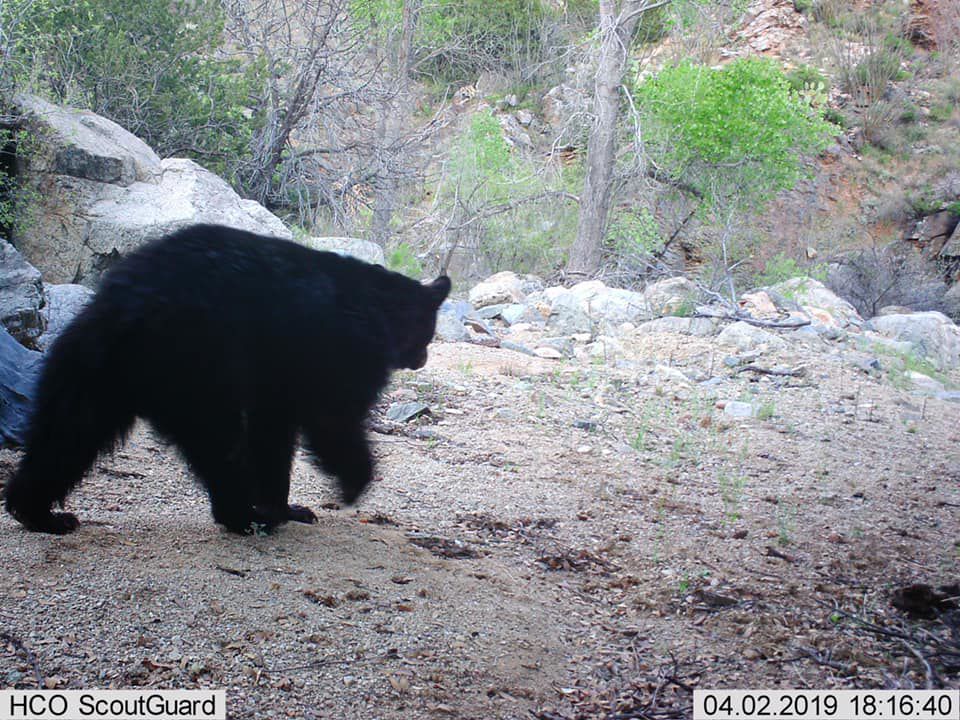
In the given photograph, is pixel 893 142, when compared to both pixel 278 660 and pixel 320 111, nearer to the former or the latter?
pixel 320 111

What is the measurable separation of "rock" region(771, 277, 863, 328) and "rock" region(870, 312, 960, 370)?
1.29ft

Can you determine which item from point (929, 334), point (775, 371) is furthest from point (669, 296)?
point (929, 334)

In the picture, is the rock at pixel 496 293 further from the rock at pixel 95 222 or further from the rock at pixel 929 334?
the rock at pixel 929 334

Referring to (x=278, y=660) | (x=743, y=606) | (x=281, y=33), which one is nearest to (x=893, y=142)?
(x=281, y=33)

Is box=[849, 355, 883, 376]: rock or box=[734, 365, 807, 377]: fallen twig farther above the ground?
box=[849, 355, 883, 376]: rock

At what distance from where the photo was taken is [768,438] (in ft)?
18.4

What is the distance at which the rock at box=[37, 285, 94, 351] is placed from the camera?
16.4 feet

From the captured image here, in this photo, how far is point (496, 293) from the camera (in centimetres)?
1021

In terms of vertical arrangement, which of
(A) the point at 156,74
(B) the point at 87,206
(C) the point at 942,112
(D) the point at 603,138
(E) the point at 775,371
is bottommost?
(E) the point at 775,371

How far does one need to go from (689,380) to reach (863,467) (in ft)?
7.28

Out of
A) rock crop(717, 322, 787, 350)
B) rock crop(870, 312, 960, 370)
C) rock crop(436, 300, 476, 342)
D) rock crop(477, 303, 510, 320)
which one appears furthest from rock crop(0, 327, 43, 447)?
rock crop(870, 312, 960, 370)

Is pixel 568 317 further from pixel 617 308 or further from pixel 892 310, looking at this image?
pixel 892 310

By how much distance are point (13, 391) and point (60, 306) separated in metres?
1.58

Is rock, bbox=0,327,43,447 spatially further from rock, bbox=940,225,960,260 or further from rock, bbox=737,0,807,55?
rock, bbox=737,0,807,55
